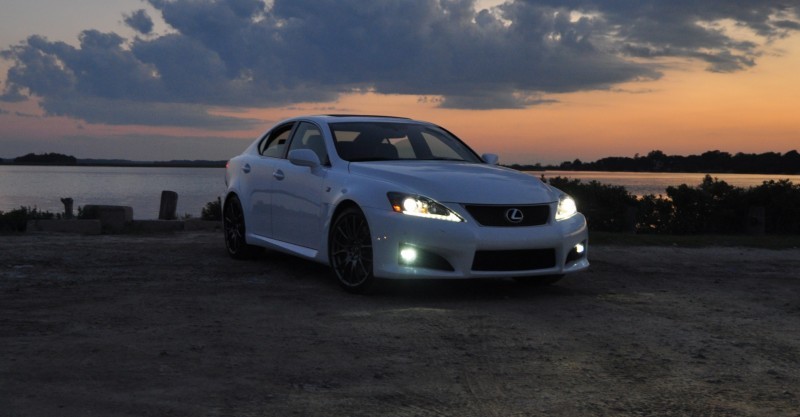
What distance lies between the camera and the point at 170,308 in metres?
6.95

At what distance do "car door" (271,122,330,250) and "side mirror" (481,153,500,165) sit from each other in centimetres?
170

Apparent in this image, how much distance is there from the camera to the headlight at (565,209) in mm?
8039

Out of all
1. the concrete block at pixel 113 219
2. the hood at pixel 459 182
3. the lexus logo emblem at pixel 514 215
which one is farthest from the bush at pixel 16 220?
the lexus logo emblem at pixel 514 215

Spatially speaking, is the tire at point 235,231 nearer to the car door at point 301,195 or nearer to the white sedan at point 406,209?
the white sedan at point 406,209

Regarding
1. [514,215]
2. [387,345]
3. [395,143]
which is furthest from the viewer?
[395,143]

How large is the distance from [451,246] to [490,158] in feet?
7.07

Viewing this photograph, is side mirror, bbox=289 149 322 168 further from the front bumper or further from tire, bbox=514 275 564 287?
tire, bbox=514 275 564 287

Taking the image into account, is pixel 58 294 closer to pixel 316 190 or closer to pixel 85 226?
pixel 316 190

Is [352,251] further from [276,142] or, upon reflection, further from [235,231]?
[235,231]

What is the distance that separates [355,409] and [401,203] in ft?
11.5

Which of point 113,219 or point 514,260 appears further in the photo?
point 113,219

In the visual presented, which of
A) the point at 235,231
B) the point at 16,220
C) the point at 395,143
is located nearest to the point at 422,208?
the point at 395,143

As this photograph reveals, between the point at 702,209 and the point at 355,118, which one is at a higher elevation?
the point at 355,118

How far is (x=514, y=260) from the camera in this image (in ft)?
25.1
